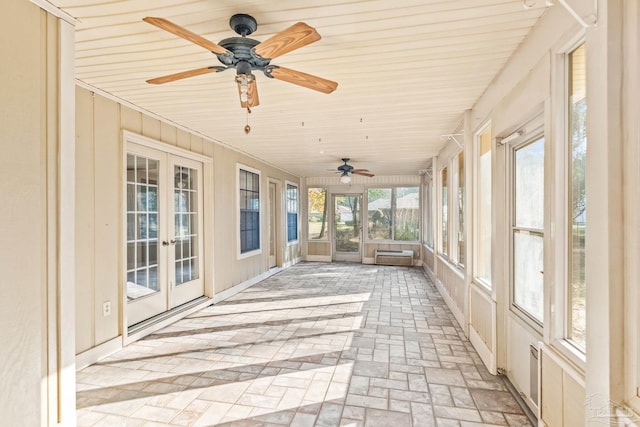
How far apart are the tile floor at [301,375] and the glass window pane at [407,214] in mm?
4280

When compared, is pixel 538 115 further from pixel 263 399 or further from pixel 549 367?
pixel 263 399

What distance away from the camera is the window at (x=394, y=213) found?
856cm

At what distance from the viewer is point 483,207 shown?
3180 mm

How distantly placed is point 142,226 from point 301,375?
2428 mm

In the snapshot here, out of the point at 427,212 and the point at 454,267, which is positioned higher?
the point at 427,212

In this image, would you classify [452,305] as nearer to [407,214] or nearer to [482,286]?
[482,286]

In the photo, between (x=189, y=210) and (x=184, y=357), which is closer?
(x=184, y=357)

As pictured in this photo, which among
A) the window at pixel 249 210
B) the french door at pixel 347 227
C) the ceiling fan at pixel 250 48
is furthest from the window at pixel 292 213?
the ceiling fan at pixel 250 48

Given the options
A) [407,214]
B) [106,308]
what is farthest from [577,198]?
[407,214]

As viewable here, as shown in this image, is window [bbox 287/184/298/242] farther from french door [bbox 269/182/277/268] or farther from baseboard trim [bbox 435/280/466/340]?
baseboard trim [bbox 435/280/466/340]

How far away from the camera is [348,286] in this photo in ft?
19.3

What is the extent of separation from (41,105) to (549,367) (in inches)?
124

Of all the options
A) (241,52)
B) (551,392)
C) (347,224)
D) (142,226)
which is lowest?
(551,392)

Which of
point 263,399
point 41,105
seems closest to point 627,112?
point 263,399
